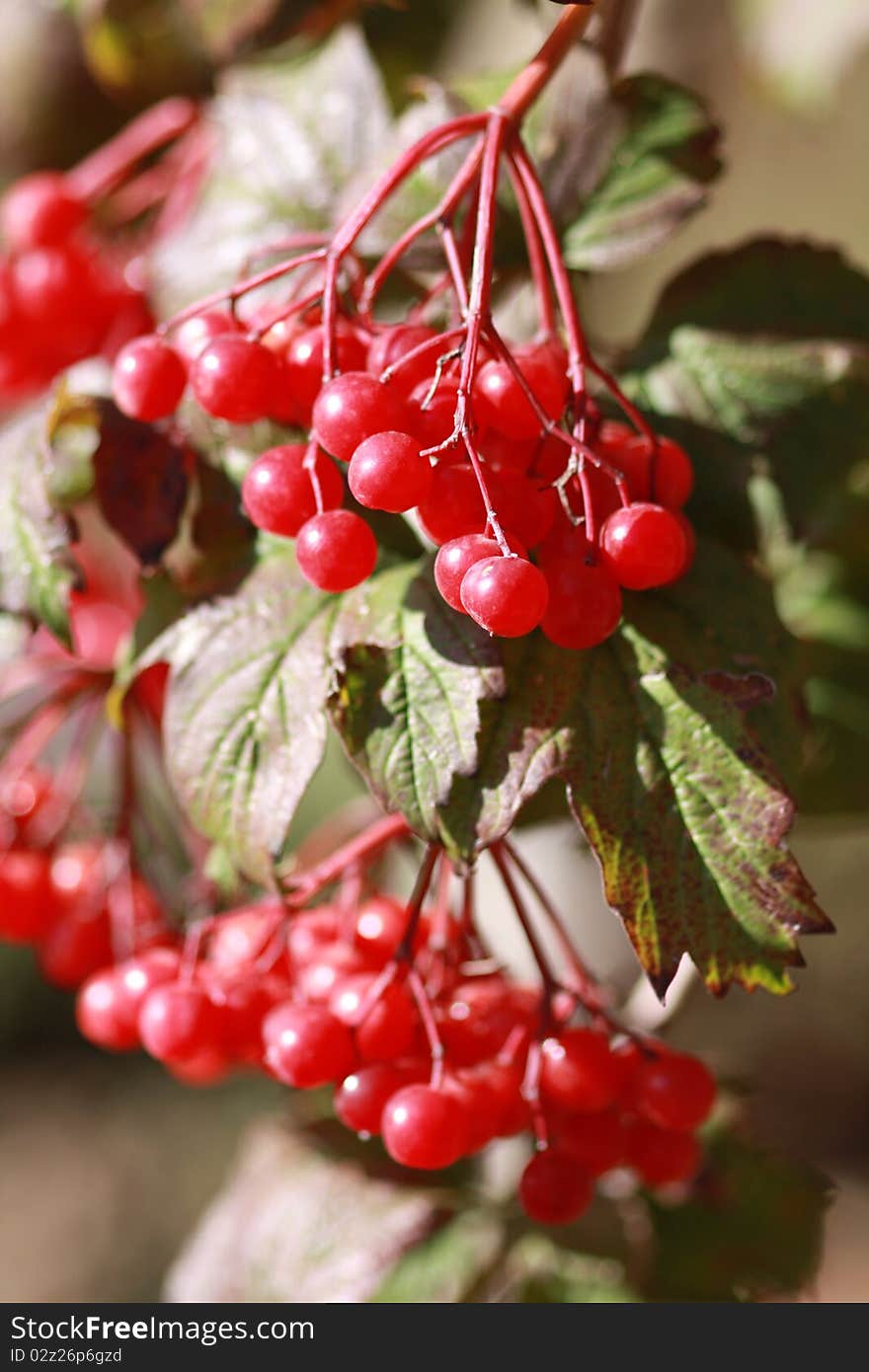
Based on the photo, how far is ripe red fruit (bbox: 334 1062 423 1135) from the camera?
0.66 meters

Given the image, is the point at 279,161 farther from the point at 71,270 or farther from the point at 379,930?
the point at 379,930

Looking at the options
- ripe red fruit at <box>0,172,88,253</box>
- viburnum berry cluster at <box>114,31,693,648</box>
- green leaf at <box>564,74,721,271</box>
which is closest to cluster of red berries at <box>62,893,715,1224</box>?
viburnum berry cluster at <box>114,31,693,648</box>

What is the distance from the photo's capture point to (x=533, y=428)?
0.56 m

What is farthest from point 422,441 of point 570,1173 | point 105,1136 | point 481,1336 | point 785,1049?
point 105,1136

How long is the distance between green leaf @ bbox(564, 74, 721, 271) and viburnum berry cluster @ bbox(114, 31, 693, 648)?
16 cm

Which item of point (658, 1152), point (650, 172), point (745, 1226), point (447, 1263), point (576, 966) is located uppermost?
point (650, 172)

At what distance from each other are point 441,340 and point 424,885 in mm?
277

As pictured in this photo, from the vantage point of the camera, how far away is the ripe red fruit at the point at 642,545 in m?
0.54

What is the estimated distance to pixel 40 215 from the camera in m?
1.05

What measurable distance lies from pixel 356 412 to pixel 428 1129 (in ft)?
1.14

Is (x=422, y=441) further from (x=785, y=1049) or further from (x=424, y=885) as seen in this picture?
(x=785, y=1049)

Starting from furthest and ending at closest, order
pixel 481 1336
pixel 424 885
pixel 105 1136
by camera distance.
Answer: pixel 105 1136 < pixel 481 1336 < pixel 424 885

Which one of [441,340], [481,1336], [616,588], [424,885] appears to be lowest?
[481,1336]

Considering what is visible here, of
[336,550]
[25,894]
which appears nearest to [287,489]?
[336,550]
